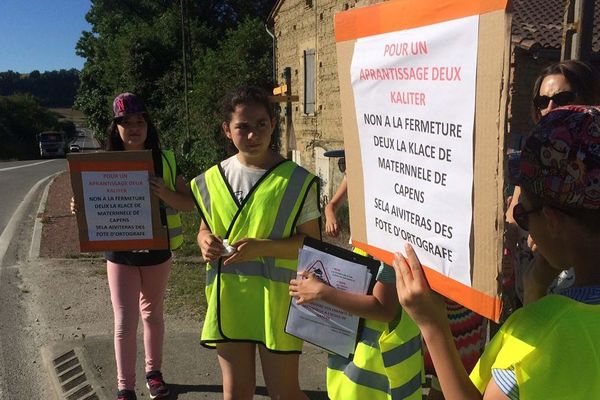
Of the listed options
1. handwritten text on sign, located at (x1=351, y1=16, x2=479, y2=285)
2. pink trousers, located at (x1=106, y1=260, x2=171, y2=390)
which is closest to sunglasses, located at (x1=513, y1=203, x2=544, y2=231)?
handwritten text on sign, located at (x1=351, y1=16, x2=479, y2=285)

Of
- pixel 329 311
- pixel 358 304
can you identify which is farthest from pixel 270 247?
pixel 358 304

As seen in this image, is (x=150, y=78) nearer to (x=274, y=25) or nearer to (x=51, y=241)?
(x=274, y=25)

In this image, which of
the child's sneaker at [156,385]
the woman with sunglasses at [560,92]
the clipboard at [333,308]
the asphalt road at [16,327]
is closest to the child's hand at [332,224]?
the clipboard at [333,308]

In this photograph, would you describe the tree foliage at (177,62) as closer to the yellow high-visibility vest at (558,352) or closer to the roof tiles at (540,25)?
the roof tiles at (540,25)

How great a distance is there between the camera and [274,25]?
696 inches

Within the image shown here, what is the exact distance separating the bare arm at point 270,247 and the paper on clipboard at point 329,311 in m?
0.27

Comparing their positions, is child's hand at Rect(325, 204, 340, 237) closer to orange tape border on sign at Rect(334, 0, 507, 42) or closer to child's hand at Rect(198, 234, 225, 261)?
child's hand at Rect(198, 234, 225, 261)

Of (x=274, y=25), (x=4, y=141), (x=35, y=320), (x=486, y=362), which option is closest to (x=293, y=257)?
(x=486, y=362)

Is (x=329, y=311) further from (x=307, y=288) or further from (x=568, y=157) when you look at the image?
(x=568, y=157)

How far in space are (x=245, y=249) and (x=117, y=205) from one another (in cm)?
115

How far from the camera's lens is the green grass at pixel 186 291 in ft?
16.3

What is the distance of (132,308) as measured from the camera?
3.15 metres

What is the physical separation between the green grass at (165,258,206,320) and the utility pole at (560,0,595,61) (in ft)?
12.2

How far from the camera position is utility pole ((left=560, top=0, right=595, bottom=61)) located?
93.1 inches
